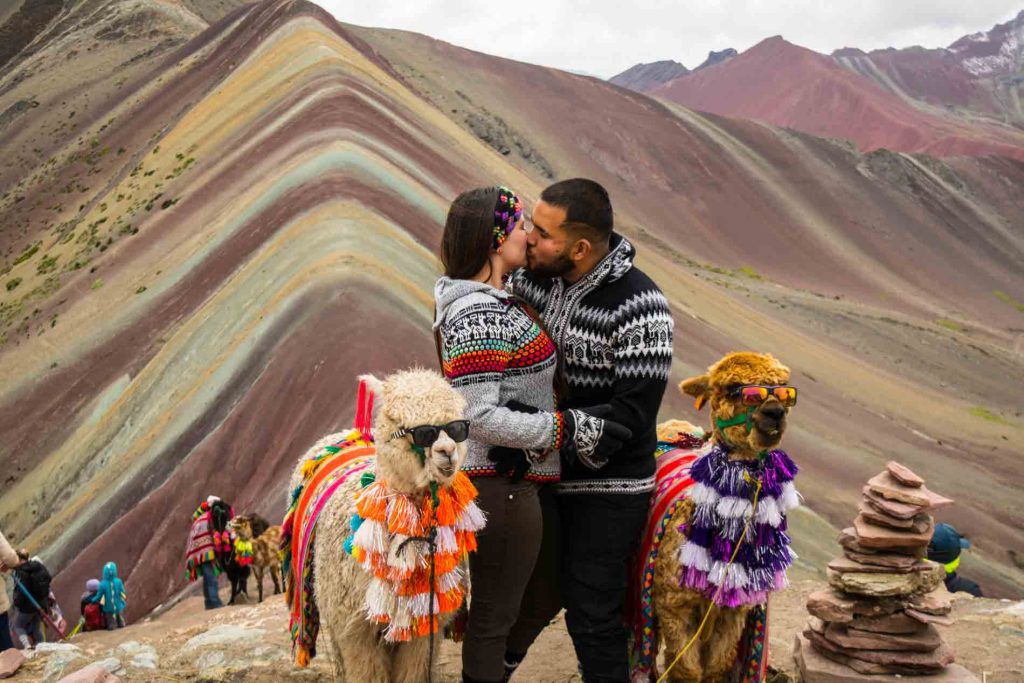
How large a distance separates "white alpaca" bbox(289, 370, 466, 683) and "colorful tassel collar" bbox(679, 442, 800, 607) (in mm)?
1118

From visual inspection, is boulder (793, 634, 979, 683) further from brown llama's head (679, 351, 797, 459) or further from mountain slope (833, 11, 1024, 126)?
mountain slope (833, 11, 1024, 126)

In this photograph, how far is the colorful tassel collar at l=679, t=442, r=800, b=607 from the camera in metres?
4.04

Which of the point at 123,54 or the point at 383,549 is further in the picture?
the point at 123,54

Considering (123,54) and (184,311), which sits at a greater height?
(123,54)

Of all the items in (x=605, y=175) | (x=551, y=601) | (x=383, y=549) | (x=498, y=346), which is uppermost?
(x=605, y=175)

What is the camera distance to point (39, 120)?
44.1 meters

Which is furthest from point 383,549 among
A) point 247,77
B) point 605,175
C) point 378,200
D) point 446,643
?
point 605,175

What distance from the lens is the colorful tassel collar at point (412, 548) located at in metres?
3.61

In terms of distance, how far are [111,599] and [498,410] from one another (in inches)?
280

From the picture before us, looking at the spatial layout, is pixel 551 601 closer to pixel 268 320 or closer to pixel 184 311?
pixel 268 320

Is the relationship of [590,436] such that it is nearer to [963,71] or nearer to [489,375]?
[489,375]

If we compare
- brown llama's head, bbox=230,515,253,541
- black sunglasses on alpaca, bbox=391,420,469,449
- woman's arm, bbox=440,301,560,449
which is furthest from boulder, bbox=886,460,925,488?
brown llama's head, bbox=230,515,253,541

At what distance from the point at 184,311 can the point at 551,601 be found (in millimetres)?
12864

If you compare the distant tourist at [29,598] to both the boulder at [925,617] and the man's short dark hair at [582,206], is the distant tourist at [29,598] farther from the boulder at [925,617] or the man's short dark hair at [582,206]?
the boulder at [925,617]
